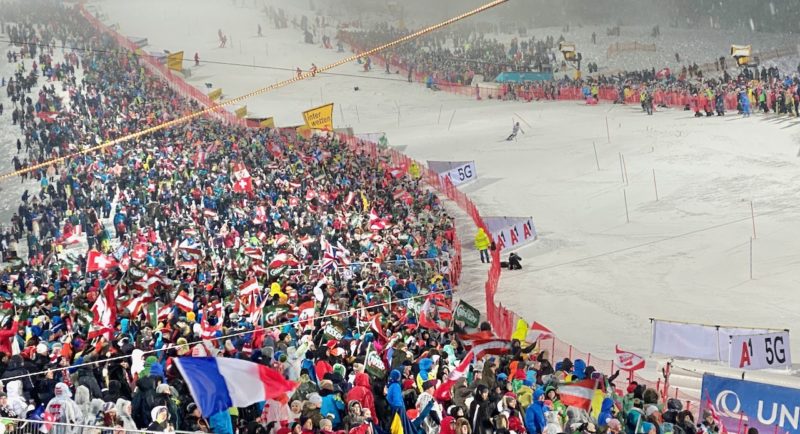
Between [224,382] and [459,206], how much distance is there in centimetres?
2382

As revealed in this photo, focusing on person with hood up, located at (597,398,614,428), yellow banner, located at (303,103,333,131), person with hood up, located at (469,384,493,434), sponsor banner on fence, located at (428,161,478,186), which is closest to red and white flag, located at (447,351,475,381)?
person with hood up, located at (469,384,493,434)

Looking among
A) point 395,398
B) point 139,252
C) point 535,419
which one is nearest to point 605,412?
point 535,419

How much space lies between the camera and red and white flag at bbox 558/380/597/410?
11594mm

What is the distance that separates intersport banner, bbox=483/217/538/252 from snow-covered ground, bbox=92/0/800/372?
1.22 feet

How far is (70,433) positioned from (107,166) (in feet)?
72.8

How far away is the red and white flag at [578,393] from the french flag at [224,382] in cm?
320

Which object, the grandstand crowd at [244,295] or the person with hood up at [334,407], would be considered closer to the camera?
the person with hood up at [334,407]

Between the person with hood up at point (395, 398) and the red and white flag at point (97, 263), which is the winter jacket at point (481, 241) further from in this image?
the person with hood up at point (395, 398)

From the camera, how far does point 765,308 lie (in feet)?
63.8

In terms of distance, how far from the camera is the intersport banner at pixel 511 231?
26.5 m

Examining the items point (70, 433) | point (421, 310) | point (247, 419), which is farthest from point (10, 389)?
point (421, 310)

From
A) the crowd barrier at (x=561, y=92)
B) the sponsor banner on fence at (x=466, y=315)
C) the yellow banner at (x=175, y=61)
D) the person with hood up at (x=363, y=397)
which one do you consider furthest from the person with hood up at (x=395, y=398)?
the yellow banner at (x=175, y=61)

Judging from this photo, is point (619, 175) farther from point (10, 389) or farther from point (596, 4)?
point (596, 4)

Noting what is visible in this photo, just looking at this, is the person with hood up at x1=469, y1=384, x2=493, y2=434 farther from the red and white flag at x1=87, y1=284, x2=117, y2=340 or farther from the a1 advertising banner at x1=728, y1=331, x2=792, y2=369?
the a1 advertising banner at x1=728, y1=331, x2=792, y2=369
